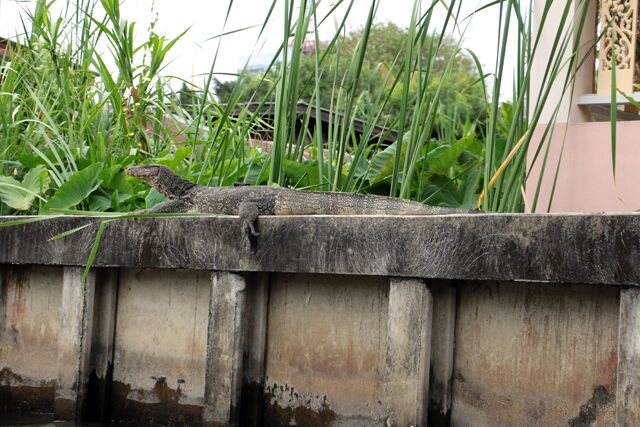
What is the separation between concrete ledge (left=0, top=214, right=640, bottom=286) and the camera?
3.27m

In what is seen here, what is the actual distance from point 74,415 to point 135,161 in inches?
92.5

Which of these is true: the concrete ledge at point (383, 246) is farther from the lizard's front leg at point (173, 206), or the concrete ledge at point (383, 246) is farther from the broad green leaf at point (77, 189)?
the broad green leaf at point (77, 189)

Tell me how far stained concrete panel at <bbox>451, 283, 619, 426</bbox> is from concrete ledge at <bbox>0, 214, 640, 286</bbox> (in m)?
0.18

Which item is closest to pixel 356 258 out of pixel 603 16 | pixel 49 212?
pixel 49 212

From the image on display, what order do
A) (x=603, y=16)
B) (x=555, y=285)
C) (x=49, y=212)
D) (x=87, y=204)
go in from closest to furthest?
(x=555, y=285) < (x=49, y=212) < (x=87, y=204) < (x=603, y=16)

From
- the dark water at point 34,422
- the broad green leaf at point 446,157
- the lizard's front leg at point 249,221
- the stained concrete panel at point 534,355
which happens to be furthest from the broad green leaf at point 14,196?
the stained concrete panel at point 534,355

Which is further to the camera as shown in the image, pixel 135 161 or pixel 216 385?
pixel 135 161

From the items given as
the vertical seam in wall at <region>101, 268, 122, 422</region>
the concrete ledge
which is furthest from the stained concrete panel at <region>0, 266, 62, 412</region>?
the vertical seam in wall at <region>101, 268, 122, 422</region>

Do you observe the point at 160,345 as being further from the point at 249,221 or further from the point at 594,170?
the point at 594,170

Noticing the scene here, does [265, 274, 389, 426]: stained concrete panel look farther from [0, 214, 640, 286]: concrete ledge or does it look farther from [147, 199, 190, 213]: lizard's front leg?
[147, 199, 190, 213]: lizard's front leg

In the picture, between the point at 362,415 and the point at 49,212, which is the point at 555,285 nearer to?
the point at 362,415

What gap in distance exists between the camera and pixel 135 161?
21.6 ft

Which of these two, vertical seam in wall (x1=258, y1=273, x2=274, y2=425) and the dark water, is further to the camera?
the dark water

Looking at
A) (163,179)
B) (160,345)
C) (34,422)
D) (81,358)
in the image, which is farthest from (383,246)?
(34,422)
